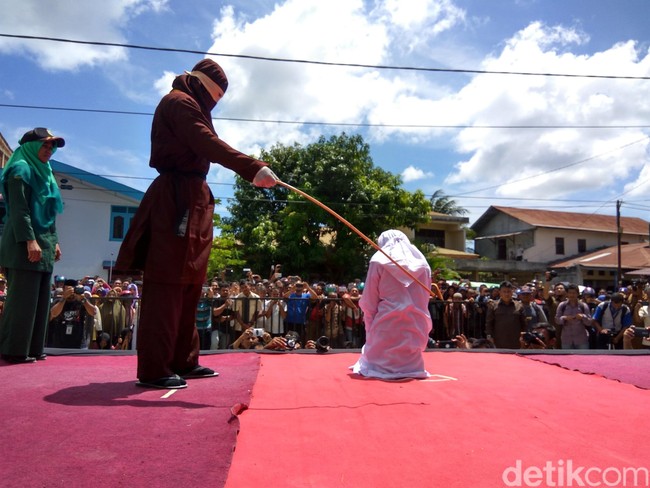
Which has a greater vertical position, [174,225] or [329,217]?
[329,217]

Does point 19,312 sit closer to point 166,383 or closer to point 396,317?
point 166,383

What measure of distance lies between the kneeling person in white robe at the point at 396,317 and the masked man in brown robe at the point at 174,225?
1.51m

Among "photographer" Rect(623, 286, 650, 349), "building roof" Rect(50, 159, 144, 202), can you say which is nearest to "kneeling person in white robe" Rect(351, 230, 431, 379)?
"photographer" Rect(623, 286, 650, 349)

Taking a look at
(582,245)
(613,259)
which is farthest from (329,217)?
(582,245)

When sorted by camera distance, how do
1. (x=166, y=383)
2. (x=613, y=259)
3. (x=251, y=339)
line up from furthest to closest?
(x=613, y=259) → (x=251, y=339) → (x=166, y=383)

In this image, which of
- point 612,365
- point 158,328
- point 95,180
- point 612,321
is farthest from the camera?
point 95,180

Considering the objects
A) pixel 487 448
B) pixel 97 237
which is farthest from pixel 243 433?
pixel 97 237

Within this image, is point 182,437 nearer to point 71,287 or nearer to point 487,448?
point 487,448

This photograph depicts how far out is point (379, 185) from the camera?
70.9 ft

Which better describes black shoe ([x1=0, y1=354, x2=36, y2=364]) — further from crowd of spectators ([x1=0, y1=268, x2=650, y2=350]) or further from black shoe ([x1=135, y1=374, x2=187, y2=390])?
crowd of spectators ([x1=0, y1=268, x2=650, y2=350])

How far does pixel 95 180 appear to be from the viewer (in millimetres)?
19500

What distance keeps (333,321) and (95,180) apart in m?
14.6

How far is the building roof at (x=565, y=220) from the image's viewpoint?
3325cm

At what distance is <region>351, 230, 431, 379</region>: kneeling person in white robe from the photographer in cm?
436
